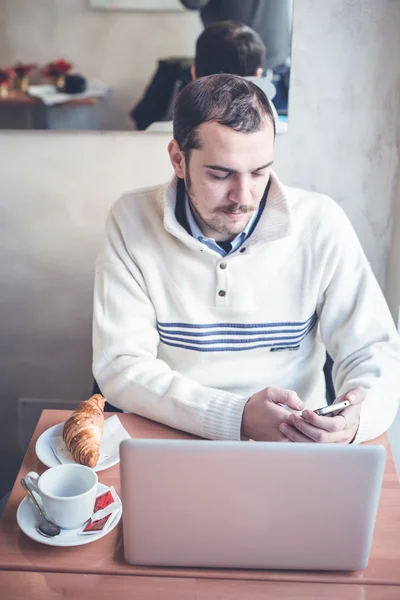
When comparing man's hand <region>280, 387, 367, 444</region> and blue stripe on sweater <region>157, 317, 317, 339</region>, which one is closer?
man's hand <region>280, 387, 367, 444</region>

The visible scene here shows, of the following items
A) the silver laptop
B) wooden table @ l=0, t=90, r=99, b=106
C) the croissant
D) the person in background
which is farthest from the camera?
wooden table @ l=0, t=90, r=99, b=106

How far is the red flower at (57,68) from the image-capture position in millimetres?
1911

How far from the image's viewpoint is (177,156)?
1450mm

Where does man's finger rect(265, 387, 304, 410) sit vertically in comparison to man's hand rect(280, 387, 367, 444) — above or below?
above

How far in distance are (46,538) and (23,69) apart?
56.7 inches

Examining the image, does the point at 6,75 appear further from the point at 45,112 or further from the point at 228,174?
the point at 228,174

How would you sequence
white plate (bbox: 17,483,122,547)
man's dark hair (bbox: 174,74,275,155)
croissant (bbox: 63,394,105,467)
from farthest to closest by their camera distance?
1. man's dark hair (bbox: 174,74,275,155)
2. croissant (bbox: 63,394,105,467)
3. white plate (bbox: 17,483,122,547)

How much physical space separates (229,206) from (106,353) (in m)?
0.40

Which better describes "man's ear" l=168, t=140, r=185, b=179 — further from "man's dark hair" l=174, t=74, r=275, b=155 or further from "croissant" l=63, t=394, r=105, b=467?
"croissant" l=63, t=394, r=105, b=467

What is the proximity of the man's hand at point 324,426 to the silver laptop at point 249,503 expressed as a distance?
0.83ft

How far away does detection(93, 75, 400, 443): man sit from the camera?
4.38 feet

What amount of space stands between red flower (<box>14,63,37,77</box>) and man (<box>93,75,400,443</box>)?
64 centimetres

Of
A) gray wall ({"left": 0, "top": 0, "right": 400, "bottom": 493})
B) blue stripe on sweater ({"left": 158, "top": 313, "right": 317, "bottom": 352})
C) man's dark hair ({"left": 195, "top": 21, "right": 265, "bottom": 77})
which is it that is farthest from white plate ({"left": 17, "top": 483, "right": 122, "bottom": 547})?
man's dark hair ({"left": 195, "top": 21, "right": 265, "bottom": 77})

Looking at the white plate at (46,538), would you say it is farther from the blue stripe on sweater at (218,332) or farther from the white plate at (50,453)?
the blue stripe on sweater at (218,332)
